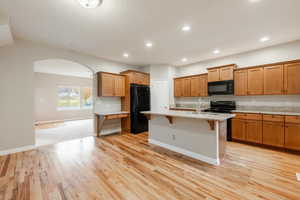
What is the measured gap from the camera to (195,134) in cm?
298

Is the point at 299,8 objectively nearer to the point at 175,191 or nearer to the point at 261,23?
the point at 261,23

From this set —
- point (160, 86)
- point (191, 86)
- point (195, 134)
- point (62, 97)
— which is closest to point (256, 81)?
point (191, 86)

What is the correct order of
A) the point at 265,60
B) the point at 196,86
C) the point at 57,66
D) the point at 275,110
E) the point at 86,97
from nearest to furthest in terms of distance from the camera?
the point at 275,110, the point at 265,60, the point at 196,86, the point at 57,66, the point at 86,97

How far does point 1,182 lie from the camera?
2.17 metres

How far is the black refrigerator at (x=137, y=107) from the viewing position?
5.06 m

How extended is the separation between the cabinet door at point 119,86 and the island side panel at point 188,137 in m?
1.94

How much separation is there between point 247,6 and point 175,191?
3235 millimetres

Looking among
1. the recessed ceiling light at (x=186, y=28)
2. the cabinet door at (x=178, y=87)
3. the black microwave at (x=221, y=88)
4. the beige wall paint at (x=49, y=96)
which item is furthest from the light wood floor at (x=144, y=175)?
the beige wall paint at (x=49, y=96)

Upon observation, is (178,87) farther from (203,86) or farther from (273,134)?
(273,134)

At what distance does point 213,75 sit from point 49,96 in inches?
337

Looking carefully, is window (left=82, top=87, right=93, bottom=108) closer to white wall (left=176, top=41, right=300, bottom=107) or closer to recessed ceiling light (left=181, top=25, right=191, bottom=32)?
white wall (left=176, top=41, right=300, bottom=107)

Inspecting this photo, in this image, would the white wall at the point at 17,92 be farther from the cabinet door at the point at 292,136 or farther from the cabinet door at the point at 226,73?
the cabinet door at the point at 292,136

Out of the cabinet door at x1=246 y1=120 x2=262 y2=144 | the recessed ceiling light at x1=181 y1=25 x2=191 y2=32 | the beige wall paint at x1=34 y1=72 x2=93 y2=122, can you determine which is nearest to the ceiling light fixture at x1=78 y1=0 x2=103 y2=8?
the recessed ceiling light at x1=181 y1=25 x2=191 y2=32

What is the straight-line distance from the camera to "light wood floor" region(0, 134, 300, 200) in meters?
1.88
